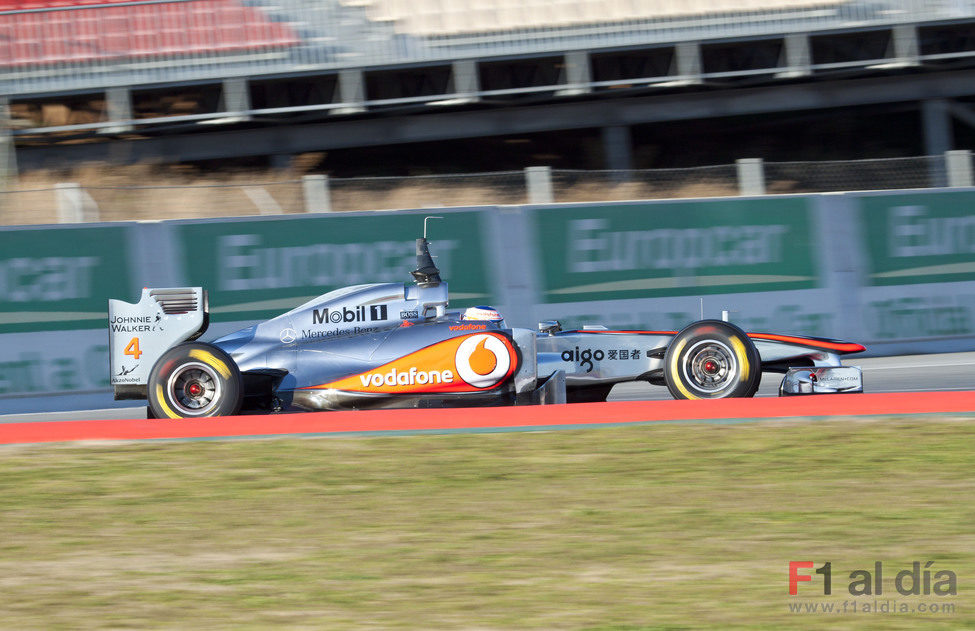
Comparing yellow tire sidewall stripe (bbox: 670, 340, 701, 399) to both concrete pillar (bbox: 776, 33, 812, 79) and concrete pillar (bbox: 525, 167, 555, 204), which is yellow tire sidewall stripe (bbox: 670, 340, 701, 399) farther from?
concrete pillar (bbox: 776, 33, 812, 79)

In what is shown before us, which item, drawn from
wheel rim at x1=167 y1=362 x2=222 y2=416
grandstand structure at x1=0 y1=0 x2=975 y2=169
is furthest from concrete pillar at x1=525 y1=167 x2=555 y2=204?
wheel rim at x1=167 y1=362 x2=222 y2=416

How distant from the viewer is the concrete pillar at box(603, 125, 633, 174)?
2272cm

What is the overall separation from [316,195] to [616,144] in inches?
404

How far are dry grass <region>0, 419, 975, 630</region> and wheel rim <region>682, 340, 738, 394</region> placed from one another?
0.73 m

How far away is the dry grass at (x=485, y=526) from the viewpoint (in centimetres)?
438

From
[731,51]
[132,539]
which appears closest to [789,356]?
[132,539]

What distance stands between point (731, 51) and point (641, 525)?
18.9m

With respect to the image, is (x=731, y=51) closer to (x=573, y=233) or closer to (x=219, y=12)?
(x=219, y=12)

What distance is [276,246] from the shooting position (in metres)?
12.1

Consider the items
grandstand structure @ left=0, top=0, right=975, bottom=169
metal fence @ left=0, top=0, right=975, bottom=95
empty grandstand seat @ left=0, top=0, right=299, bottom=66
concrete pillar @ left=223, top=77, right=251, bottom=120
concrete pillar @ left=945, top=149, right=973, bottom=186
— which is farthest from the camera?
concrete pillar @ left=223, top=77, right=251, bottom=120

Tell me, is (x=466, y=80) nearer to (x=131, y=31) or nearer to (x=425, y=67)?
(x=425, y=67)

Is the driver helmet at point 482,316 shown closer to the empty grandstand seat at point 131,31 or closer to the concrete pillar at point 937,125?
the empty grandstand seat at point 131,31

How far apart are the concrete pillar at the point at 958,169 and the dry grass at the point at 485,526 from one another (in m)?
8.59

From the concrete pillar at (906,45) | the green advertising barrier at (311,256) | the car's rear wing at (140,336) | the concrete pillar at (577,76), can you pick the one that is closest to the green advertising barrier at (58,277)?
the green advertising barrier at (311,256)
